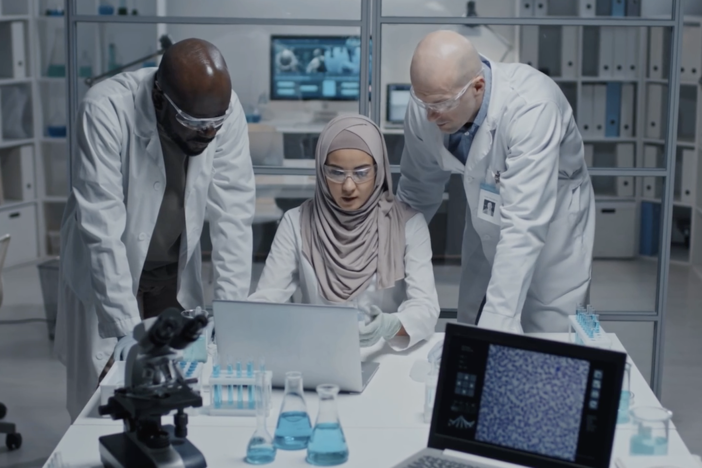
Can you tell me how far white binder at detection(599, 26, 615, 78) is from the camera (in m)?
3.23

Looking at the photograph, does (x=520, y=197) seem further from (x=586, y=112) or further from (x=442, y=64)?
(x=586, y=112)

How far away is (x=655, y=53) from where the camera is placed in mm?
3223

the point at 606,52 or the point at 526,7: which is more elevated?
the point at 526,7

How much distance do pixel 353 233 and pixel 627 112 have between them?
1339 mm

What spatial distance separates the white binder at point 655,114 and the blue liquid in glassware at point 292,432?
6.48 feet

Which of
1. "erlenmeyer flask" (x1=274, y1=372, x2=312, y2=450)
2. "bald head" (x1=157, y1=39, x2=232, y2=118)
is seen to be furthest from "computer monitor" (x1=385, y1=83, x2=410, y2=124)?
"erlenmeyer flask" (x1=274, y1=372, x2=312, y2=450)

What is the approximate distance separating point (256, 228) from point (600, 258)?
131 centimetres

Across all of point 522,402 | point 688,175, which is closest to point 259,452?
point 522,402

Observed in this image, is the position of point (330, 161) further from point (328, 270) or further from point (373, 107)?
point (373, 107)

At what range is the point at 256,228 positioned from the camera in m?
3.44

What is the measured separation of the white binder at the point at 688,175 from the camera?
6.28 m

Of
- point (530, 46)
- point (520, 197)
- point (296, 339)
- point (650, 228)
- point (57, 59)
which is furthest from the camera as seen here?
point (57, 59)

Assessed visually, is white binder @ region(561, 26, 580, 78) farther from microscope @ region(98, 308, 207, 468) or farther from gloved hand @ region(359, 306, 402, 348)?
microscope @ region(98, 308, 207, 468)

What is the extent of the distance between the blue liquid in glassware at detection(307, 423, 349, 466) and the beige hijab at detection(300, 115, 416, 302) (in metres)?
0.77
